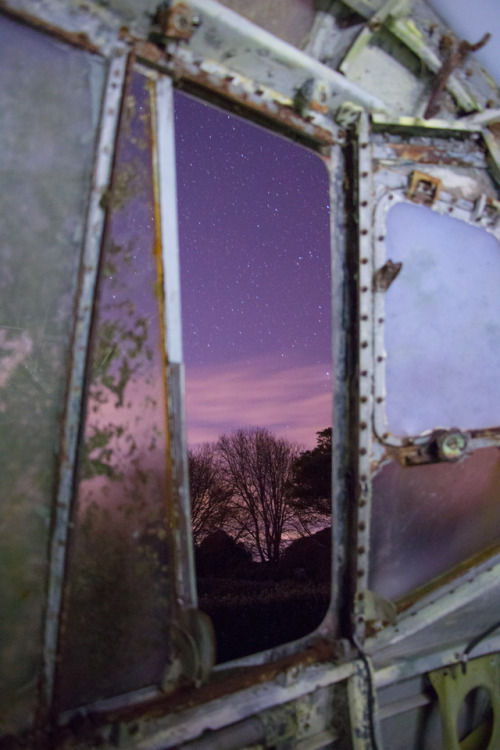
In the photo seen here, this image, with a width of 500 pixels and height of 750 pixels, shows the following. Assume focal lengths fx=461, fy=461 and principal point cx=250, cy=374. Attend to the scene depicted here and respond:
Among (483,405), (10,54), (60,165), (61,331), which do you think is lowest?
(483,405)

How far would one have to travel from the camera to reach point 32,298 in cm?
137

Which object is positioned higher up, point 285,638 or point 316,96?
point 316,96

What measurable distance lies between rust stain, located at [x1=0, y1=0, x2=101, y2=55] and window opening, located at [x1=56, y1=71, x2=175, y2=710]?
15 cm

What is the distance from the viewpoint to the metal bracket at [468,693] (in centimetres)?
197

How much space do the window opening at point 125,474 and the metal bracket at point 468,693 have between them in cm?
131

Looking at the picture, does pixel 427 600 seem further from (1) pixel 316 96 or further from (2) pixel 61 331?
(1) pixel 316 96

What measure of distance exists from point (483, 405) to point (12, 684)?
85.3 inches

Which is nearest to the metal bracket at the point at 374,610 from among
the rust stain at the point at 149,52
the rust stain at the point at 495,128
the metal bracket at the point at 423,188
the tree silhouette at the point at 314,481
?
the metal bracket at the point at 423,188

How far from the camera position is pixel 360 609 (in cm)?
193

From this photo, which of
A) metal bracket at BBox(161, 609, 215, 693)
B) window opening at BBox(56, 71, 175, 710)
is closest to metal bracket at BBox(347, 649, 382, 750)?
metal bracket at BBox(161, 609, 215, 693)

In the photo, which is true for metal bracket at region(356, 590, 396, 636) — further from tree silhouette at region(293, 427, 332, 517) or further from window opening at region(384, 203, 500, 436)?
tree silhouette at region(293, 427, 332, 517)

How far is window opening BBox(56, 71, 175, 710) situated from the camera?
1401 millimetres

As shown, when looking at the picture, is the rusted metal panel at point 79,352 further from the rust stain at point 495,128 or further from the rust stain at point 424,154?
the rust stain at point 495,128

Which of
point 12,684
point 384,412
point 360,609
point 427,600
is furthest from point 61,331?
point 427,600
